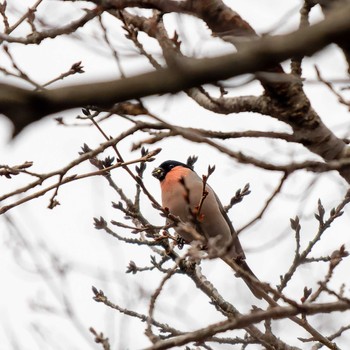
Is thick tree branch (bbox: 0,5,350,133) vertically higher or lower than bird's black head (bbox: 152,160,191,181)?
lower

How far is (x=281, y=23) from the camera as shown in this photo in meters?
3.25

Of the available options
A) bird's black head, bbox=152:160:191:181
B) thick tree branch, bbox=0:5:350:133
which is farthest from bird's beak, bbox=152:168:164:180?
thick tree branch, bbox=0:5:350:133

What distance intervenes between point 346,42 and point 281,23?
1444 millimetres

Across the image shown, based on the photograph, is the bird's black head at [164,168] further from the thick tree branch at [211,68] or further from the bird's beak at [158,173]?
the thick tree branch at [211,68]

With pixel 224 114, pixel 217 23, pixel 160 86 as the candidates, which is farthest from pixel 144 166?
pixel 160 86

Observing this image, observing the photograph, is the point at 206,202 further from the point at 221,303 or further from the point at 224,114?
the point at 224,114

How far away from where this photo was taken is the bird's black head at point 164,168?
812 cm

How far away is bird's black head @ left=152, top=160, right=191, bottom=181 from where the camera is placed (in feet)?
26.7

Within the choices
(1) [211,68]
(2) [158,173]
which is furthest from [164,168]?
(1) [211,68]

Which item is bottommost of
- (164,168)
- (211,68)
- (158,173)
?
(211,68)

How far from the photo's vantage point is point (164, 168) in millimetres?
8484

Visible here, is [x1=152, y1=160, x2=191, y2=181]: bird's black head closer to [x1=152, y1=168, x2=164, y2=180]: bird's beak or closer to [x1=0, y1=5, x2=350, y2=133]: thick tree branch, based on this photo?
[x1=152, y1=168, x2=164, y2=180]: bird's beak

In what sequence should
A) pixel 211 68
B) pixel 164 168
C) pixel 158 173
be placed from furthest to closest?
pixel 164 168 < pixel 158 173 < pixel 211 68

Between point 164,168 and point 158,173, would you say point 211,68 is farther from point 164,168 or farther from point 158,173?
point 164,168
